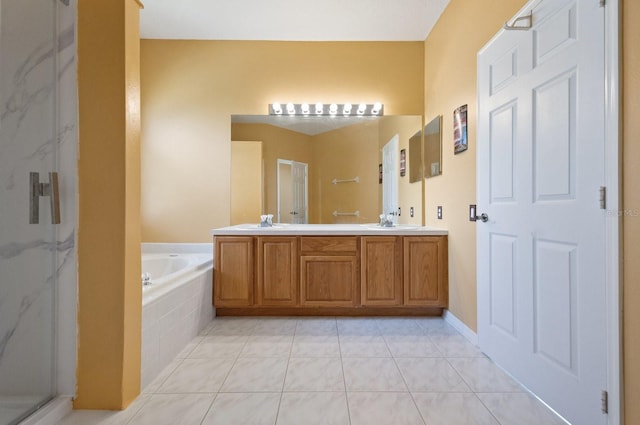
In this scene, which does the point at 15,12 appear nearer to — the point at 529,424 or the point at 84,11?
the point at 84,11

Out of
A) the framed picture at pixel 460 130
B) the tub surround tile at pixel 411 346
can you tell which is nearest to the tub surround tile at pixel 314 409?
the tub surround tile at pixel 411 346

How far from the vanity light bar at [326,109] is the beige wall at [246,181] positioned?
1.34 feet

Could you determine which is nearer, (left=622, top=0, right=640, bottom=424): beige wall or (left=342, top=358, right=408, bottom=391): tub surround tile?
(left=622, top=0, right=640, bottom=424): beige wall

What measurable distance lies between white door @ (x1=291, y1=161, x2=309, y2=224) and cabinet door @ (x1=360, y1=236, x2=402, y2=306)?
80cm

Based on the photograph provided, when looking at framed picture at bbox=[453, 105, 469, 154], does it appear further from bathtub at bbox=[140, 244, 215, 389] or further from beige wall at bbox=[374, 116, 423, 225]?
bathtub at bbox=[140, 244, 215, 389]

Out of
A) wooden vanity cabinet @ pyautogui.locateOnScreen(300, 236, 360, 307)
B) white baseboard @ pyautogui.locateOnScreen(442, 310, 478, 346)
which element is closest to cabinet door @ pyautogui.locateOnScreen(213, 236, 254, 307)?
wooden vanity cabinet @ pyautogui.locateOnScreen(300, 236, 360, 307)

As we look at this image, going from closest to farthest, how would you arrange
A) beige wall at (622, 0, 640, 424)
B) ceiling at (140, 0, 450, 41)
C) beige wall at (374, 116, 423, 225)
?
beige wall at (622, 0, 640, 424)
ceiling at (140, 0, 450, 41)
beige wall at (374, 116, 423, 225)

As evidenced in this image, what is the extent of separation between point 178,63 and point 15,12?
1855 mm

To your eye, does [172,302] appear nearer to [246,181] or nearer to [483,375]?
[246,181]

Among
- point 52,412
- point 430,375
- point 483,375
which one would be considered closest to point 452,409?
point 430,375

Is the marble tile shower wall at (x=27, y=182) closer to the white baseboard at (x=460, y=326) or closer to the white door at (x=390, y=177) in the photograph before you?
the white baseboard at (x=460, y=326)

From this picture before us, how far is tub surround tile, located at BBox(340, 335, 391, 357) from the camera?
1.92 meters

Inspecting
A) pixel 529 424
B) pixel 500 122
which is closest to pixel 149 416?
pixel 529 424

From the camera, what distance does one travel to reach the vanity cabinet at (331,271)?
2.52 m
